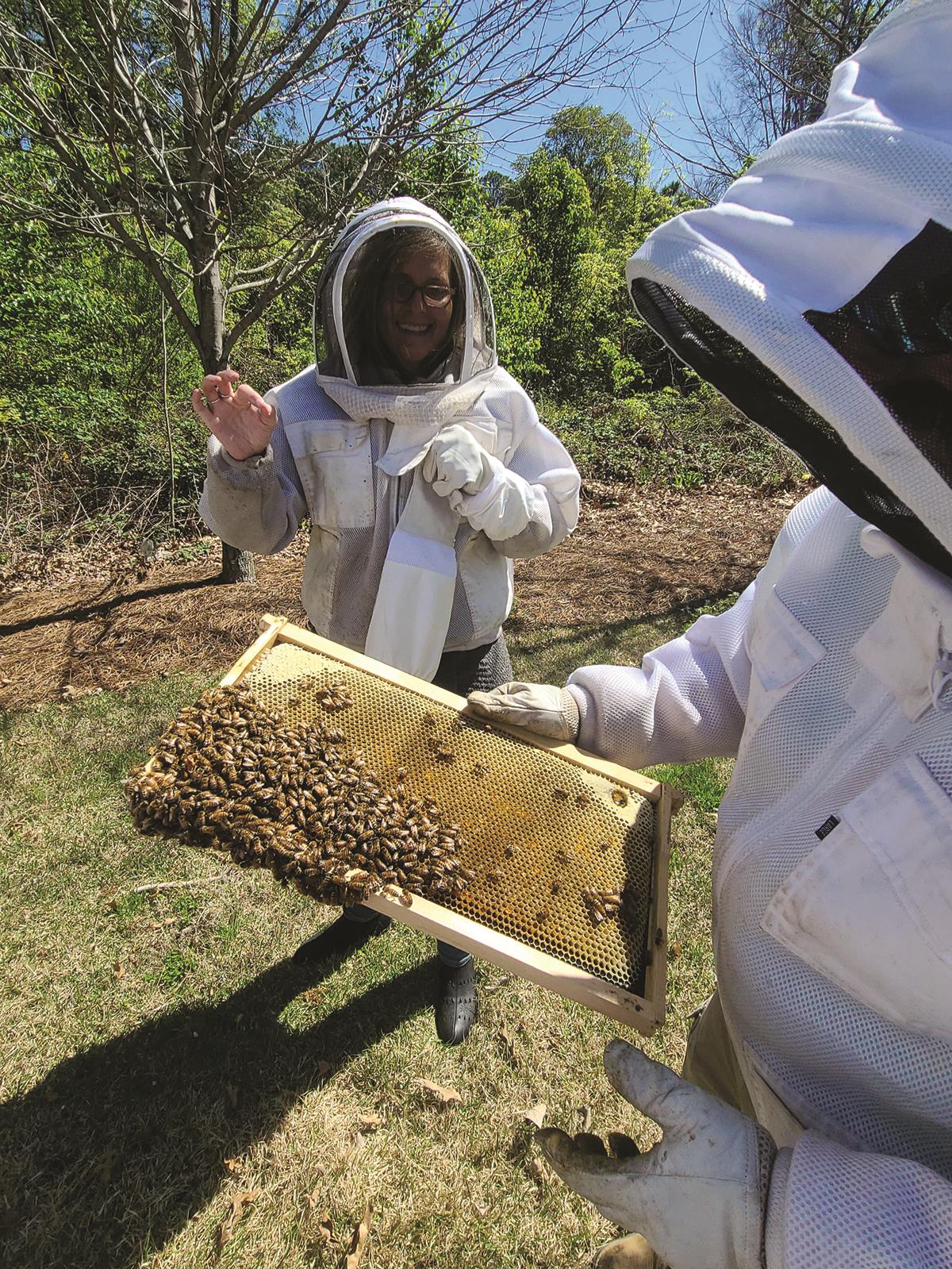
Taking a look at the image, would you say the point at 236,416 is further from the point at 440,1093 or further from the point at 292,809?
the point at 440,1093

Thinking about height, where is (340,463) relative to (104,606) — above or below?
above

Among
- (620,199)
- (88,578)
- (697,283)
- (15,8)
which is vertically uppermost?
(620,199)

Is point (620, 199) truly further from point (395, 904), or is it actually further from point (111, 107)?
point (395, 904)

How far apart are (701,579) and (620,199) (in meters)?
24.1

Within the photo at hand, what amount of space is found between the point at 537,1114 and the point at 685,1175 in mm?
1938

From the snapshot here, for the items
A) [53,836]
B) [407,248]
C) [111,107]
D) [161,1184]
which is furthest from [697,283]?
[111,107]

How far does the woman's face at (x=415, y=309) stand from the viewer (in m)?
2.77

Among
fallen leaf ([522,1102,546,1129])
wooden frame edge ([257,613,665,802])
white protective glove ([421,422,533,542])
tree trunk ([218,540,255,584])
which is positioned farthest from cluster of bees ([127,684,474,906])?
tree trunk ([218,540,255,584])

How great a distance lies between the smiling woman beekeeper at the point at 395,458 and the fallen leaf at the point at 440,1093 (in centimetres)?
178

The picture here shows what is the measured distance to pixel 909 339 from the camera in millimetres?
875

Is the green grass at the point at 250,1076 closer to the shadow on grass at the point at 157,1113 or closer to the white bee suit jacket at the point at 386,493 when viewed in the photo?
the shadow on grass at the point at 157,1113

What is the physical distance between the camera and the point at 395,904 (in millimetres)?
1728

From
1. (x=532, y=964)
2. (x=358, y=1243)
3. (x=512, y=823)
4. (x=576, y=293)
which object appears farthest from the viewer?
(x=576, y=293)

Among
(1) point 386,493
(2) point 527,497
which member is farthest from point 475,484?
(1) point 386,493
